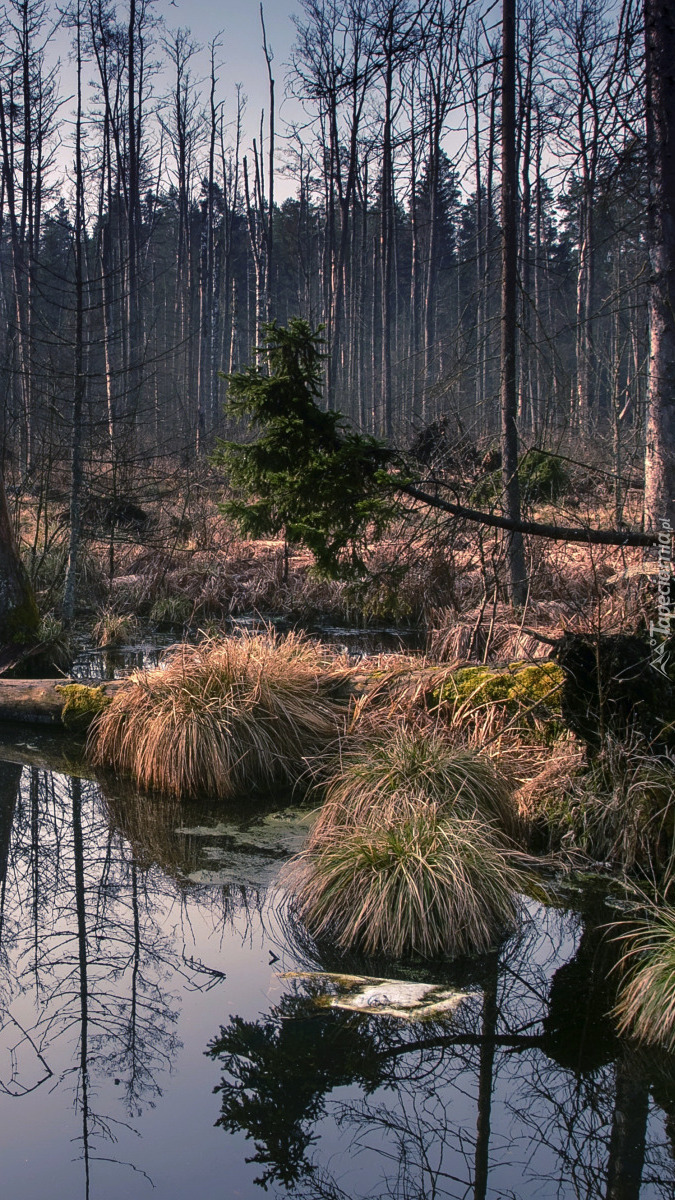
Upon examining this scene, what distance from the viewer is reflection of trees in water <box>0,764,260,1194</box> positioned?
13.6 feet

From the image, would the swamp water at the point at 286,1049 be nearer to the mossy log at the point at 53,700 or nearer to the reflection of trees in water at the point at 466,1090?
the reflection of trees in water at the point at 466,1090

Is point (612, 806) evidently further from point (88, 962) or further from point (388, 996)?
point (88, 962)

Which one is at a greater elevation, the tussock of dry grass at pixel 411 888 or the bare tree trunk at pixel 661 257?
the bare tree trunk at pixel 661 257

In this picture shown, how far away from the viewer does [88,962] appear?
16.5 ft

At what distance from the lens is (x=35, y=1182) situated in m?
3.45

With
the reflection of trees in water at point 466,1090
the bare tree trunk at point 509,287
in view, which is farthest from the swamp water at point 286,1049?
the bare tree trunk at point 509,287

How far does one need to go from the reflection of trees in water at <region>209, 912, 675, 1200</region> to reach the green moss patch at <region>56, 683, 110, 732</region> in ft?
16.1

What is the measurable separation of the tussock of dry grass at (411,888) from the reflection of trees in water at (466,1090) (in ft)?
1.01

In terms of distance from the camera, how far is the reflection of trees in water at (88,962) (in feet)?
13.6

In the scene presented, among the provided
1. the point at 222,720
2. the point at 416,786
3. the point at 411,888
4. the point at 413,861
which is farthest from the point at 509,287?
the point at 411,888

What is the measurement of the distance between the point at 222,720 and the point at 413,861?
291cm

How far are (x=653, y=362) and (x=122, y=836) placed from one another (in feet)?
15.4

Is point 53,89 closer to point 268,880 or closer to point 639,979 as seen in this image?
point 268,880

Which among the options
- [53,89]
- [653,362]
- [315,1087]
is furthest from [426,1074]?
[53,89]
